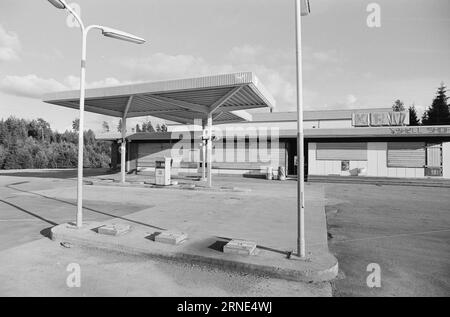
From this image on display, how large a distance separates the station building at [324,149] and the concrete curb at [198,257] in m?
14.0

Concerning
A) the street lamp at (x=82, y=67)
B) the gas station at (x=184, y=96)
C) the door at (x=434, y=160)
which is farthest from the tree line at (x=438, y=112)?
the street lamp at (x=82, y=67)

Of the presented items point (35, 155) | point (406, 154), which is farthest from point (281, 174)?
point (35, 155)

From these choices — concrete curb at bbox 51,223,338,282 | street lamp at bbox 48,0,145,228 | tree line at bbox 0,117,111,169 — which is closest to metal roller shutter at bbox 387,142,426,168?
concrete curb at bbox 51,223,338,282

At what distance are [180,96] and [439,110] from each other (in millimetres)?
58595

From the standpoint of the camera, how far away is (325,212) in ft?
38.8

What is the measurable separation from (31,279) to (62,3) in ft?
20.6

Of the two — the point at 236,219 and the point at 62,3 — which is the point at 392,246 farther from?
the point at 62,3

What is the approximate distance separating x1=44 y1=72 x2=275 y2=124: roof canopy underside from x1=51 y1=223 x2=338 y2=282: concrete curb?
9652 mm

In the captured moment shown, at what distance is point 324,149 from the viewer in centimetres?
2684

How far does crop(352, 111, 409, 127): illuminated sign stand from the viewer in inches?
1071

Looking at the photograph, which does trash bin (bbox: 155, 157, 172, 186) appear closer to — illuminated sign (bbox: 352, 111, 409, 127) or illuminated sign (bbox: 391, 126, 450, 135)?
illuminated sign (bbox: 391, 126, 450, 135)

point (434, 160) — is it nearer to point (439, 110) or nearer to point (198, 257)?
point (198, 257)

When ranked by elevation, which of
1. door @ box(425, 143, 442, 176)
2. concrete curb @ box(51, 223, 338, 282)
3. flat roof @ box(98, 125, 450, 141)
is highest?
flat roof @ box(98, 125, 450, 141)
